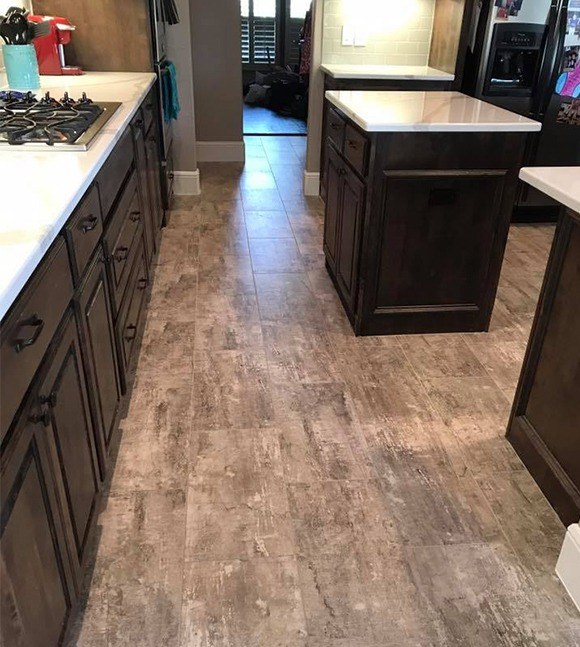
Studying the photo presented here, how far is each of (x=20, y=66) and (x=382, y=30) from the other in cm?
259

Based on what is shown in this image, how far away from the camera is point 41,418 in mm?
1133

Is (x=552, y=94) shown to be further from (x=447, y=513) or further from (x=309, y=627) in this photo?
(x=309, y=627)

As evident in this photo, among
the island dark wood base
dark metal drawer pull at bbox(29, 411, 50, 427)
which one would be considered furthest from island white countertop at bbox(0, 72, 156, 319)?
the island dark wood base

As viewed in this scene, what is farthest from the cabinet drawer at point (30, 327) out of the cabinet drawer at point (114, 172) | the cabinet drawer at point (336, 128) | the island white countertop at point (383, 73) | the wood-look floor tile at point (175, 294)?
the island white countertop at point (383, 73)

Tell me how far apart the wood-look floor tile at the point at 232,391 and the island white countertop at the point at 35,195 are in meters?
0.94

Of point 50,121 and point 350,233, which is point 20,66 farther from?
point 350,233

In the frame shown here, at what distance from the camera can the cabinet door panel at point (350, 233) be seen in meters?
2.57

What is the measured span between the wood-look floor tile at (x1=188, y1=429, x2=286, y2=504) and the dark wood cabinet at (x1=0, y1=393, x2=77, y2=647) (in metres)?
0.61

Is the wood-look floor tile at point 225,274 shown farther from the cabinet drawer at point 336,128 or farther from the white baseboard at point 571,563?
the white baseboard at point 571,563

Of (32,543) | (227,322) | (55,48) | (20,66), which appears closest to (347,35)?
(55,48)

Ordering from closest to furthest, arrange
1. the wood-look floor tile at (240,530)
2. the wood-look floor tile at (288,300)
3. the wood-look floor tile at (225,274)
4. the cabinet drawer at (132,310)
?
the wood-look floor tile at (240,530) → the cabinet drawer at (132,310) → the wood-look floor tile at (288,300) → the wood-look floor tile at (225,274)

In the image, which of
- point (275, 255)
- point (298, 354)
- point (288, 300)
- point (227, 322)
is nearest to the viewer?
point (298, 354)

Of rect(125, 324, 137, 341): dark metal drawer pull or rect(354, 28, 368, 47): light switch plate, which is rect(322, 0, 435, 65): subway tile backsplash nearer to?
rect(354, 28, 368, 47): light switch plate

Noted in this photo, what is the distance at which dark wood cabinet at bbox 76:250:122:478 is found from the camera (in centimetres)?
156
